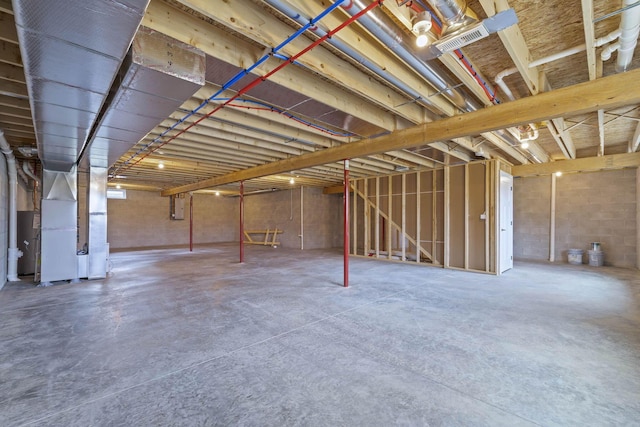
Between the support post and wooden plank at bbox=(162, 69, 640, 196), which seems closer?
wooden plank at bbox=(162, 69, 640, 196)

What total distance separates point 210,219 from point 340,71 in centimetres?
1217

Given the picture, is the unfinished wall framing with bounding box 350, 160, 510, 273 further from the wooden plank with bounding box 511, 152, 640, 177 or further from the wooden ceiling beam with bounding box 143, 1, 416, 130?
the wooden ceiling beam with bounding box 143, 1, 416, 130

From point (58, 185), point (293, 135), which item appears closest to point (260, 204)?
point (58, 185)

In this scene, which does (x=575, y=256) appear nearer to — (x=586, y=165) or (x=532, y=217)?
(x=532, y=217)

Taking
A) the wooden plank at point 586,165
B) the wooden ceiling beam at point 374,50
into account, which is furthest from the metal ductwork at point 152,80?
the wooden plank at point 586,165

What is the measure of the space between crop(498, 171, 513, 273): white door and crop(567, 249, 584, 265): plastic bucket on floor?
1.94 m

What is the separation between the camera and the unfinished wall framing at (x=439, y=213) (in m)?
6.01

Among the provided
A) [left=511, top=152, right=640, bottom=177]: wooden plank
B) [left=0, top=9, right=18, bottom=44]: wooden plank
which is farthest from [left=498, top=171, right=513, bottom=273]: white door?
[left=0, top=9, right=18, bottom=44]: wooden plank

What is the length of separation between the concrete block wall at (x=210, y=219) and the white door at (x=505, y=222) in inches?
233

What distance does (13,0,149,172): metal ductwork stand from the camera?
1.27 meters

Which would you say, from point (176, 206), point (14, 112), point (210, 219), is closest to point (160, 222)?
point (176, 206)

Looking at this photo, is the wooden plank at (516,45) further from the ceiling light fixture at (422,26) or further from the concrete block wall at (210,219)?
the concrete block wall at (210,219)

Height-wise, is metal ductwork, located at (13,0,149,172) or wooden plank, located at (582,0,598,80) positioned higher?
wooden plank, located at (582,0,598,80)

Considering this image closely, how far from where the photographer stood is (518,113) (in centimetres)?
292
